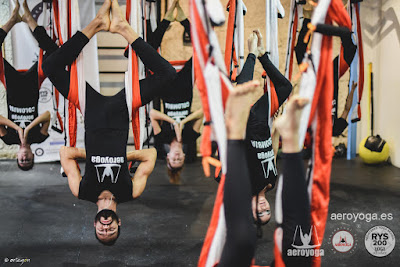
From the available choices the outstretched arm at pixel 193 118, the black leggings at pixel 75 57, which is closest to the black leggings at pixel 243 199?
the black leggings at pixel 75 57

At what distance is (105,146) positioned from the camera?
2.76 meters

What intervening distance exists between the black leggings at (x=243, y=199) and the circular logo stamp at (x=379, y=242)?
6.30 ft

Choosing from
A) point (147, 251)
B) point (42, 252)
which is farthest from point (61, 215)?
point (147, 251)

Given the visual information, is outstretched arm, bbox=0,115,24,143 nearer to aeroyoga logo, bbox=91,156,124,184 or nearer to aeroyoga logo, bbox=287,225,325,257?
aeroyoga logo, bbox=91,156,124,184

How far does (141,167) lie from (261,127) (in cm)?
95

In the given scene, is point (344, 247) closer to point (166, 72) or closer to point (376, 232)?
point (376, 232)

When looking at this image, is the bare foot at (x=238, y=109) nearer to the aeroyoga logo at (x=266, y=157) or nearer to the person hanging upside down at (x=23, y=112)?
the aeroyoga logo at (x=266, y=157)

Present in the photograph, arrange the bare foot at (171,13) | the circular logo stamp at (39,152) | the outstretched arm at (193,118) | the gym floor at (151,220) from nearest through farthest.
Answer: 1. the gym floor at (151,220)
2. the bare foot at (171,13)
3. the outstretched arm at (193,118)
4. the circular logo stamp at (39,152)

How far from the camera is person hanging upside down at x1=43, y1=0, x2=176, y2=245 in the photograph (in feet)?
8.85

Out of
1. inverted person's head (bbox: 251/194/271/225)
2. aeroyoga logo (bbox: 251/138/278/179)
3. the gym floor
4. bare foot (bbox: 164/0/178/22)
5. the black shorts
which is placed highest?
bare foot (bbox: 164/0/178/22)

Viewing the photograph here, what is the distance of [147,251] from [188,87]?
6.06 ft

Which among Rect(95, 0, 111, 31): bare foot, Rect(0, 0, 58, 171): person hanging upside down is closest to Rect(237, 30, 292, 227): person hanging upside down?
Rect(95, 0, 111, 31): bare foot

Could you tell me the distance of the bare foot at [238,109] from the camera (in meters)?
1.70

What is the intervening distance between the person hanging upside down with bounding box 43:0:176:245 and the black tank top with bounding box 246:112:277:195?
0.75 meters
